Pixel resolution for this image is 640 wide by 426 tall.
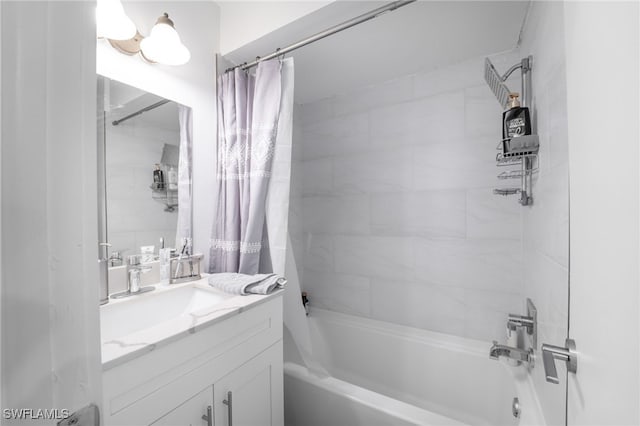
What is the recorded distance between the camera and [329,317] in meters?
2.10

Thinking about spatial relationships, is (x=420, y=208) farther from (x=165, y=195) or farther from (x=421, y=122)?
(x=165, y=195)

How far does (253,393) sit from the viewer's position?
43.1 inches

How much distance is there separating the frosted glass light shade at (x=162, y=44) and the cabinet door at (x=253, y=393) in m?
1.37

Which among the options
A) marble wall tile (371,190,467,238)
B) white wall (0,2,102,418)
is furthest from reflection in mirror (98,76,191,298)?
marble wall tile (371,190,467,238)

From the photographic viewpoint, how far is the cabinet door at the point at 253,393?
0.97m

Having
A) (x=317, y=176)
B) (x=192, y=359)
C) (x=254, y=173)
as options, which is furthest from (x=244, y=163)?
Answer: (x=192, y=359)

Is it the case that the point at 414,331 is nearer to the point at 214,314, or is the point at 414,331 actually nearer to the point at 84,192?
the point at 214,314

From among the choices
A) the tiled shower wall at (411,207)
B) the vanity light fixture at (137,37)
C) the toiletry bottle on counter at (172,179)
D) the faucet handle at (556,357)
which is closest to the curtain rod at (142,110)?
the vanity light fixture at (137,37)

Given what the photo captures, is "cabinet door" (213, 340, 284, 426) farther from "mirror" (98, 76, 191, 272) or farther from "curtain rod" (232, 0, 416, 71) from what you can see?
"curtain rod" (232, 0, 416, 71)

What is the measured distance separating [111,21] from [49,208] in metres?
1.22

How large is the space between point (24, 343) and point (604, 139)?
2.66ft

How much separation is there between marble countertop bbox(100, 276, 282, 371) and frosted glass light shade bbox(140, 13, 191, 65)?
104 cm

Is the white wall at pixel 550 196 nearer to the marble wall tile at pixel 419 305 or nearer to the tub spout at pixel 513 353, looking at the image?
the tub spout at pixel 513 353

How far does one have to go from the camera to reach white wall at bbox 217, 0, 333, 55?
4.25 feet
